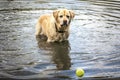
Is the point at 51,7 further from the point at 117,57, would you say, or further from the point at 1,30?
the point at 117,57

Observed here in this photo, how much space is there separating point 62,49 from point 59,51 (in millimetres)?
294

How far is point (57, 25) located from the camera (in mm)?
11594

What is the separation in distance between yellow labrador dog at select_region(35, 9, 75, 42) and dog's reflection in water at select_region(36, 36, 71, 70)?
219 millimetres

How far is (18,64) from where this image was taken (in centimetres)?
918

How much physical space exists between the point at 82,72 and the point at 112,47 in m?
3.02

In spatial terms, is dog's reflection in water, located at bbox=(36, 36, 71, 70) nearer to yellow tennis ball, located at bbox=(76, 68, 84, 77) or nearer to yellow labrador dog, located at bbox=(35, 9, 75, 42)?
yellow labrador dog, located at bbox=(35, 9, 75, 42)

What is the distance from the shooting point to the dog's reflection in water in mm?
9311

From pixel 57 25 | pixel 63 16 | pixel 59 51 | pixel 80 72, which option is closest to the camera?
pixel 80 72

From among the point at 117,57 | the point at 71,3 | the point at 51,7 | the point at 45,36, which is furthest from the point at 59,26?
the point at 71,3

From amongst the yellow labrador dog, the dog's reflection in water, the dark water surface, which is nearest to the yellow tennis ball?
the dark water surface

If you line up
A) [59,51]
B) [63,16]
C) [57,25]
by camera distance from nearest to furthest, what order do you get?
[59,51], [63,16], [57,25]

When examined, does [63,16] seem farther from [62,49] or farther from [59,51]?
[59,51]

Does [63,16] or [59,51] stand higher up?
[63,16]

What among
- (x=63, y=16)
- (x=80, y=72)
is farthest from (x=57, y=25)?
(x=80, y=72)
